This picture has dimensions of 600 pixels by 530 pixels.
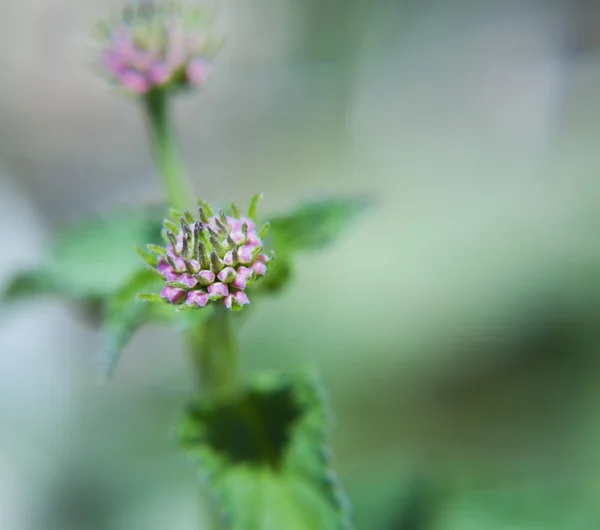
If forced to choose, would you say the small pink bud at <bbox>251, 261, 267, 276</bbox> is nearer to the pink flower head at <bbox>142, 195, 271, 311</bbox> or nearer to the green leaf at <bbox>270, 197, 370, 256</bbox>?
the pink flower head at <bbox>142, 195, 271, 311</bbox>

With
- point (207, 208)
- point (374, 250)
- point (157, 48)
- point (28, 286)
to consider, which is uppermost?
point (374, 250)

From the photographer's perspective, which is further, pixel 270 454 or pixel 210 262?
pixel 270 454

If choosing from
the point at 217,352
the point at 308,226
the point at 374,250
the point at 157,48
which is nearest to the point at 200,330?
the point at 217,352

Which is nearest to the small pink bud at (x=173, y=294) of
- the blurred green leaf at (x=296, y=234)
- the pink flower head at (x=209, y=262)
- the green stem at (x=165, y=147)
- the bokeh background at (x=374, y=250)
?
the pink flower head at (x=209, y=262)

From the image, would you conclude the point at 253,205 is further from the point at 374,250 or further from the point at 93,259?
the point at 374,250

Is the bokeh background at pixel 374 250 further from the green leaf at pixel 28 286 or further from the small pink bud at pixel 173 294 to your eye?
the small pink bud at pixel 173 294

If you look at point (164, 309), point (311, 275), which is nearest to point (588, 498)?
point (164, 309)
